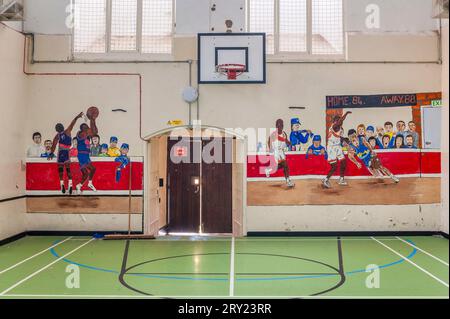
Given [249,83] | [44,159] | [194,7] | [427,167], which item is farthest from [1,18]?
[427,167]

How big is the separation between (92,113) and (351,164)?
18.5ft

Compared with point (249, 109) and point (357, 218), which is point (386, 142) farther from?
point (249, 109)

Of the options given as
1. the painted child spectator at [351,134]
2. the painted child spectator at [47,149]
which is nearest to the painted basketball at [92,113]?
the painted child spectator at [47,149]

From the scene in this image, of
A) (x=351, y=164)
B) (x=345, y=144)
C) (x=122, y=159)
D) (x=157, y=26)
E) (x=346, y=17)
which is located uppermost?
(x=346, y=17)

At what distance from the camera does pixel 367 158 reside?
9.97 metres

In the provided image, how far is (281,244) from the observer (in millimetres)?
9125

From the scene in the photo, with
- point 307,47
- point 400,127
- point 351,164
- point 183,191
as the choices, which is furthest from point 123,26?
point 400,127

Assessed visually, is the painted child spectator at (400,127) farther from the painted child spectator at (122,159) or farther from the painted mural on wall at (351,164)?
the painted child spectator at (122,159)

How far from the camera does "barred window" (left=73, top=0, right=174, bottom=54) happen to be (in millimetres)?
10086

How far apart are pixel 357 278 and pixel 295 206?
11.7 ft

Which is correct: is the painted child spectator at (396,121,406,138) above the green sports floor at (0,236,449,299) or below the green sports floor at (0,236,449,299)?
above

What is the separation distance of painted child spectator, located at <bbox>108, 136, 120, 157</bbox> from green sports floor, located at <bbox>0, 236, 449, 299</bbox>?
6.13 feet

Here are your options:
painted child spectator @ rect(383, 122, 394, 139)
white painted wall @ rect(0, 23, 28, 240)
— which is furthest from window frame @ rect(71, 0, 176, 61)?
painted child spectator @ rect(383, 122, 394, 139)

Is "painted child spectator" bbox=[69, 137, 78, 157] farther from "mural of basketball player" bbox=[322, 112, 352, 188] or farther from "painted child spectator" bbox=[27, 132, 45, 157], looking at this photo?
"mural of basketball player" bbox=[322, 112, 352, 188]
